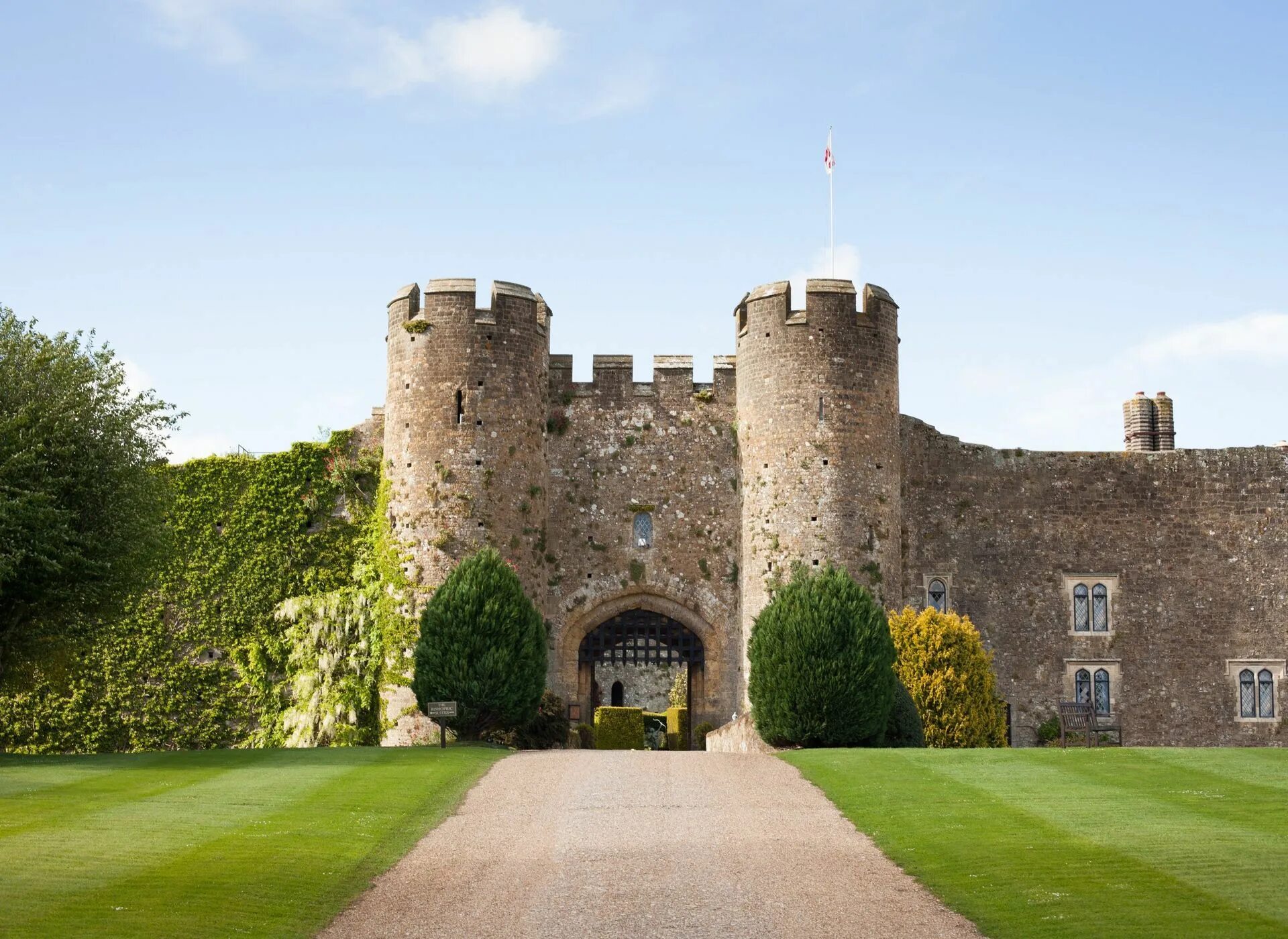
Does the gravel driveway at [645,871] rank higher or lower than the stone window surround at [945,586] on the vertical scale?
lower

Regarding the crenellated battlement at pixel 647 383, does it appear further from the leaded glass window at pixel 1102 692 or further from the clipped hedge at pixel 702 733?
the leaded glass window at pixel 1102 692

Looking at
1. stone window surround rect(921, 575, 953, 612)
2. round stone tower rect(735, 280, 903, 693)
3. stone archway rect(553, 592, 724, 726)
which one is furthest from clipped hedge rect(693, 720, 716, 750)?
stone window surround rect(921, 575, 953, 612)

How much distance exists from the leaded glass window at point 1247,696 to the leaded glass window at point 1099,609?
3411 mm

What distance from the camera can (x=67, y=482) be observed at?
93.0 ft

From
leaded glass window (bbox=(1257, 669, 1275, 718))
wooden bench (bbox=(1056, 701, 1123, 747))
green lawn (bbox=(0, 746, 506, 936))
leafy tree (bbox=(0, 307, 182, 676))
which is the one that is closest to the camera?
green lawn (bbox=(0, 746, 506, 936))

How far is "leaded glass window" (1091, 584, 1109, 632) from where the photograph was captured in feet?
118

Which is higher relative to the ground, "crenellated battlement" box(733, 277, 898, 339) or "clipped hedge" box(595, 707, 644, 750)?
"crenellated battlement" box(733, 277, 898, 339)

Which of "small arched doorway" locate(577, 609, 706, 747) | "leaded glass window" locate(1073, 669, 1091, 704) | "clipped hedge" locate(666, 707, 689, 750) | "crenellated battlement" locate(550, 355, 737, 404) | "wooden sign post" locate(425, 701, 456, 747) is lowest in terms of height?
"clipped hedge" locate(666, 707, 689, 750)

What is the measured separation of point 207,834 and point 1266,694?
27069mm

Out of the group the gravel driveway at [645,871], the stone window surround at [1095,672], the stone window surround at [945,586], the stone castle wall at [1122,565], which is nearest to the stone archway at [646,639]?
the stone castle wall at [1122,565]

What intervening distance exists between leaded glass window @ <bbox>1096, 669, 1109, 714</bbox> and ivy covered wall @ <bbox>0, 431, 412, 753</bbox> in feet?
55.8

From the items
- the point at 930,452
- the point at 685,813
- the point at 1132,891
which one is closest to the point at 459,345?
the point at 930,452

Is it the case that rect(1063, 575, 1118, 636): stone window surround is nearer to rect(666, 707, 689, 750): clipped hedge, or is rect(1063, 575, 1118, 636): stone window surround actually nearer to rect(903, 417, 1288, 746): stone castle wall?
rect(903, 417, 1288, 746): stone castle wall

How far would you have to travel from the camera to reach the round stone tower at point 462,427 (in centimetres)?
3247
